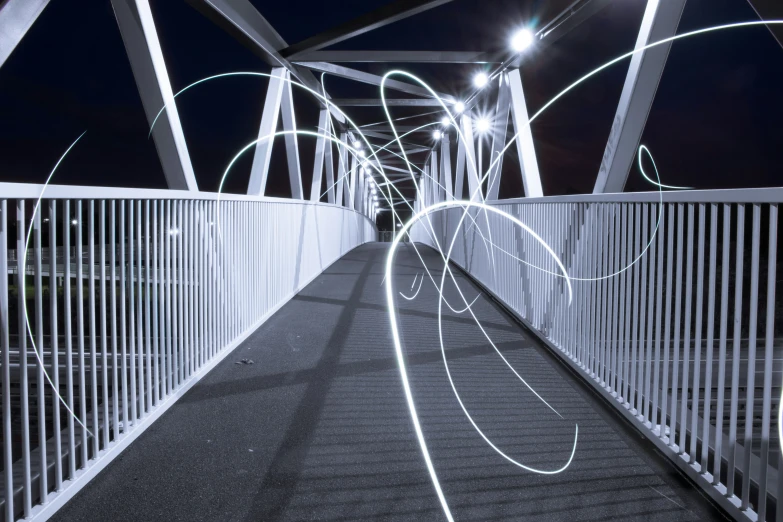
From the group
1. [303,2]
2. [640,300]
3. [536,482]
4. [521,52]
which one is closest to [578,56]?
[303,2]

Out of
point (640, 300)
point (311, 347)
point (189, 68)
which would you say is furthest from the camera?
point (189, 68)

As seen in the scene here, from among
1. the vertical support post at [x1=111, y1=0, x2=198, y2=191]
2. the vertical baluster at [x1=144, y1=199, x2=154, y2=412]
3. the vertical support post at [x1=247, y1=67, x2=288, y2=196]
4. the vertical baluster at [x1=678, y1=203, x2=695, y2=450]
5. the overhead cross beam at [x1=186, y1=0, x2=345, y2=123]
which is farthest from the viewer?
the vertical support post at [x1=247, y1=67, x2=288, y2=196]

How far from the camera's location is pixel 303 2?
2503cm

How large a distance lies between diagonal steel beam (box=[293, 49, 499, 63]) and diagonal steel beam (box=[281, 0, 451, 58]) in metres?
0.42

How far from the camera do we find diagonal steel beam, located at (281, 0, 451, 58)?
9406mm

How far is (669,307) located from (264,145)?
24.8 feet

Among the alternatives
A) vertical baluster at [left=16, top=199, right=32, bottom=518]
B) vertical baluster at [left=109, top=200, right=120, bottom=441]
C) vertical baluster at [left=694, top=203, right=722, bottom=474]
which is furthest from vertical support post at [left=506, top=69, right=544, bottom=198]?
vertical baluster at [left=16, top=199, right=32, bottom=518]

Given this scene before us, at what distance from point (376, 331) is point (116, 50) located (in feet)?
106

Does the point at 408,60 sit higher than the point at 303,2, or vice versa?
the point at 303,2

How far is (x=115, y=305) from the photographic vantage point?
344cm

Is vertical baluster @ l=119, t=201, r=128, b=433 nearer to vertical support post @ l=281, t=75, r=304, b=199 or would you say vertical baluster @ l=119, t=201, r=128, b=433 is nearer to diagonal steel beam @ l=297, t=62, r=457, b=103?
vertical support post @ l=281, t=75, r=304, b=199

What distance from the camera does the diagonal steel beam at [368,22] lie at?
9406 mm

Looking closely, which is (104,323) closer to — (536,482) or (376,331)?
(536,482)

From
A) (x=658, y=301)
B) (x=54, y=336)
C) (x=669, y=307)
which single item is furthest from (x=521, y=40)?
(x=54, y=336)
